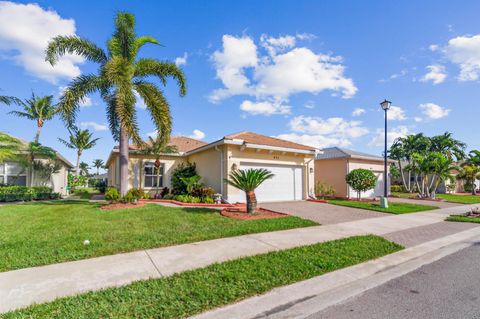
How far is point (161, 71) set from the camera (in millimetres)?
12406

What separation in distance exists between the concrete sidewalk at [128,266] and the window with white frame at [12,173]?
16406 millimetres

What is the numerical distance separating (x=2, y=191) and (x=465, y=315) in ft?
66.8

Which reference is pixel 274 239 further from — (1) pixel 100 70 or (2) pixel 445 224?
(1) pixel 100 70

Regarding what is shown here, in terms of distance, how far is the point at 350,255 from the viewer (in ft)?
15.9

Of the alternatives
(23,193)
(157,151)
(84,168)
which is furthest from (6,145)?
(84,168)

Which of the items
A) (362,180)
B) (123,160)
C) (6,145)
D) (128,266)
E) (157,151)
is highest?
(6,145)

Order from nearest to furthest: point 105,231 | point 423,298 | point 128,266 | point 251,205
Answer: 1. point 423,298
2. point 128,266
3. point 105,231
4. point 251,205

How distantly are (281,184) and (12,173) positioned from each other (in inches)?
704

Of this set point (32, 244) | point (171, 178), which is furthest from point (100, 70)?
point (32, 244)

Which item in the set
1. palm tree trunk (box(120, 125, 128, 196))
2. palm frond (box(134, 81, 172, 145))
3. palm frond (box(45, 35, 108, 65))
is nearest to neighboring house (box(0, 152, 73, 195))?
palm frond (box(45, 35, 108, 65))

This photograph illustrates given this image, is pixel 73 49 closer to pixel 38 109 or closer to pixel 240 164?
pixel 240 164

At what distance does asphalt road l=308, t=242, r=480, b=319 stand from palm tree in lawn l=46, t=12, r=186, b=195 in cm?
1042

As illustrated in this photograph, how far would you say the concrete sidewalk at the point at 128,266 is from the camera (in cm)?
327

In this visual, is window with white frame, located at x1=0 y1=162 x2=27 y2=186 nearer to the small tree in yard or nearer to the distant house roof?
the distant house roof
